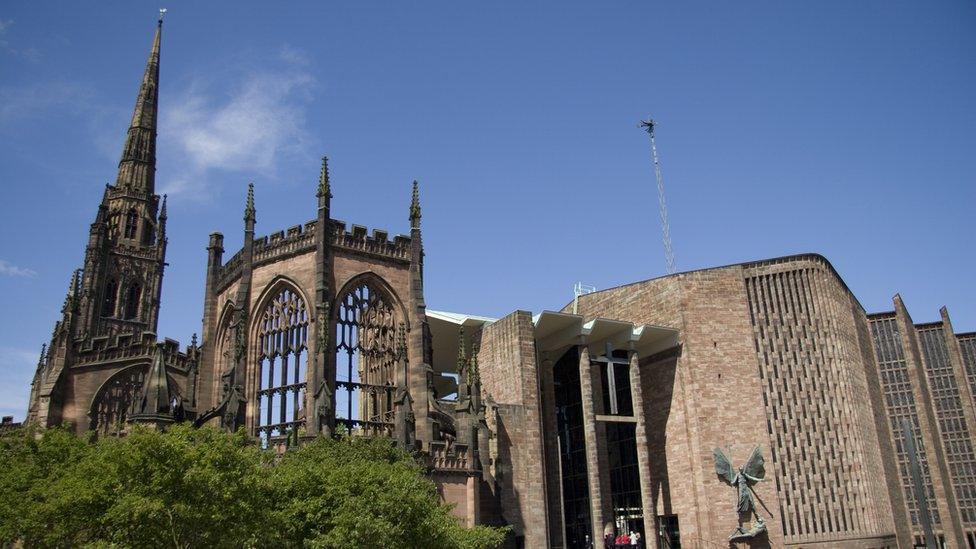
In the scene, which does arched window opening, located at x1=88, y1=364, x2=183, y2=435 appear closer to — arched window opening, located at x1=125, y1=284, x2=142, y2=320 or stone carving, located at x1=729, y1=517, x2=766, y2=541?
arched window opening, located at x1=125, y1=284, x2=142, y2=320

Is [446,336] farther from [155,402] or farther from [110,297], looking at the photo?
[110,297]

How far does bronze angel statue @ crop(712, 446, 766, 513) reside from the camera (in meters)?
43.9

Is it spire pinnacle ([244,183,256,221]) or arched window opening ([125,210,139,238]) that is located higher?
arched window opening ([125,210,139,238])

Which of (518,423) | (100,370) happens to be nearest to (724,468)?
(518,423)

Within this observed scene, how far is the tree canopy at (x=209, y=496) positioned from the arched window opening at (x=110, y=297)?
36.8 m

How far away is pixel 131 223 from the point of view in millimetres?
68438

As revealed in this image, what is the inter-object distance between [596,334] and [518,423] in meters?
9.67

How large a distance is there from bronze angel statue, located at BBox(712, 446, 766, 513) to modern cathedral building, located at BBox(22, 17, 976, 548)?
0.38 feet

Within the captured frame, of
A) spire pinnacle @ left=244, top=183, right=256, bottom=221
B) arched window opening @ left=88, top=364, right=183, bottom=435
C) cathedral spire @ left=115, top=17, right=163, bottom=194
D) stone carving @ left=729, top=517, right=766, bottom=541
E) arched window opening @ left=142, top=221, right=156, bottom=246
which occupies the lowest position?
stone carving @ left=729, top=517, right=766, bottom=541

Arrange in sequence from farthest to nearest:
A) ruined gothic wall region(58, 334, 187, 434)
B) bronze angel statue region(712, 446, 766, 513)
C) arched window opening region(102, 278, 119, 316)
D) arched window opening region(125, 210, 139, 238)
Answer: arched window opening region(125, 210, 139, 238), arched window opening region(102, 278, 119, 316), bronze angel statue region(712, 446, 766, 513), ruined gothic wall region(58, 334, 187, 434)

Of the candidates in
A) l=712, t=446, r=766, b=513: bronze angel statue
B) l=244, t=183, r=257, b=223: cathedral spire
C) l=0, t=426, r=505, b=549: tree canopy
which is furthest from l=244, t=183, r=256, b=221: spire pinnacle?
l=712, t=446, r=766, b=513: bronze angel statue

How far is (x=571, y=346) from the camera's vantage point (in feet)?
169

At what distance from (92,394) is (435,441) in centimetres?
2081

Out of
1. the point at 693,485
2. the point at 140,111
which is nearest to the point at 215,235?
the point at 693,485
